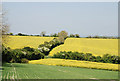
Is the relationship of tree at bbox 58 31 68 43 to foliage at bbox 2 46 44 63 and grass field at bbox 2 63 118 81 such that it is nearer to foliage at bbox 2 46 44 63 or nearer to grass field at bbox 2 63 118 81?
foliage at bbox 2 46 44 63

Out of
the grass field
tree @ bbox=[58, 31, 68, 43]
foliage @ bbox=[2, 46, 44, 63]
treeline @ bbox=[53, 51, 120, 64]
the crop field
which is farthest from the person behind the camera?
tree @ bbox=[58, 31, 68, 43]

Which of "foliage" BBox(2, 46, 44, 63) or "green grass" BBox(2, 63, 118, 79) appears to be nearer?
"green grass" BBox(2, 63, 118, 79)

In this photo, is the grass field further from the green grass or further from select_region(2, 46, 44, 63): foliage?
select_region(2, 46, 44, 63): foliage

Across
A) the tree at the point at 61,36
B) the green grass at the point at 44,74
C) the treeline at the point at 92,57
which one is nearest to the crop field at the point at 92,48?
the tree at the point at 61,36

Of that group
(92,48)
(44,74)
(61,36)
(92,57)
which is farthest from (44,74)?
(61,36)

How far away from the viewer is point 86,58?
90.7 feet

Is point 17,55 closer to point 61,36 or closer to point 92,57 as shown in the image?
point 92,57

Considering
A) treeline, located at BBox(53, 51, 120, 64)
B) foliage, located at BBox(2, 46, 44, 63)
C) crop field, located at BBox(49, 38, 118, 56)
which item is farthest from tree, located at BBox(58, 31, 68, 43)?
foliage, located at BBox(2, 46, 44, 63)

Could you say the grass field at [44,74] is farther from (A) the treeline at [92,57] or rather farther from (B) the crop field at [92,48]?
(B) the crop field at [92,48]

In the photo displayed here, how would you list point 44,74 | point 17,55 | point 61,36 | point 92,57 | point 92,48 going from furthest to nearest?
point 61,36 < point 92,48 < point 92,57 < point 17,55 < point 44,74

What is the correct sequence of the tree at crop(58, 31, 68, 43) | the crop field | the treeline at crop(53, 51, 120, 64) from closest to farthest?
the treeline at crop(53, 51, 120, 64), the crop field, the tree at crop(58, 31, 68, 43)

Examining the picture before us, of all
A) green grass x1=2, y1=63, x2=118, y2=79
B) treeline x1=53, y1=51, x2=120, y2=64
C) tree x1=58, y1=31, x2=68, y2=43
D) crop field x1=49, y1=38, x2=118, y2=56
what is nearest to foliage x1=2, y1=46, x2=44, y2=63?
treeline x1=53, y1=51, x2=120, y2=64

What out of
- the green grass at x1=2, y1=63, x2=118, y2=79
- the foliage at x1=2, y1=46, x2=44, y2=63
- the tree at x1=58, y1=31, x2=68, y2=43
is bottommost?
the green grass at x1=2, y1=63, x2=118, y2=79

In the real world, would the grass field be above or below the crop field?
below
